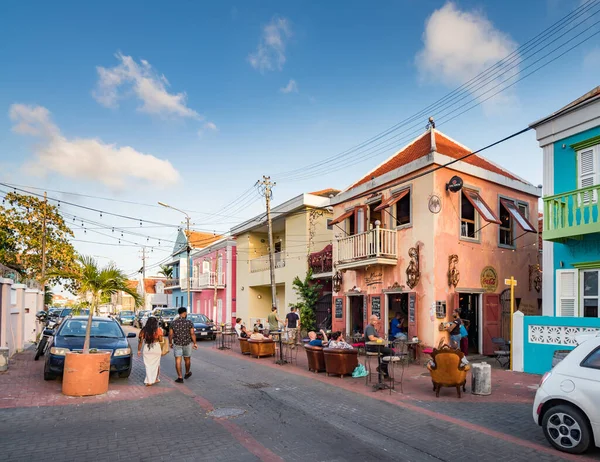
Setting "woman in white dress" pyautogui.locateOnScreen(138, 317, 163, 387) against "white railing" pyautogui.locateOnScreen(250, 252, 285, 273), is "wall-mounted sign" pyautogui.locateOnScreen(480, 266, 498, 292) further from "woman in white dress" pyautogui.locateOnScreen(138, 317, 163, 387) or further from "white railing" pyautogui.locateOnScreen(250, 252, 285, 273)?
"white railing" pyautogui.locateOnScreen(250, 252, 285, 273)

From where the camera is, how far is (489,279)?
16.0 meters

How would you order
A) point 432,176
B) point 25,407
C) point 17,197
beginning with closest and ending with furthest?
point 25,407 → point 432,176 → point 17,197

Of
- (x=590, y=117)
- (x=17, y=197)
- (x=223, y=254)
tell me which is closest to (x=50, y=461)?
(x=590, y=117)

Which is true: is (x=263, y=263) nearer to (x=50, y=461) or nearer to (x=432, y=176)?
(x=432, y=176)

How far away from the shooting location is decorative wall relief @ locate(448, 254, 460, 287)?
48.1ft

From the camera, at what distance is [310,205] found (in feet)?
72.3

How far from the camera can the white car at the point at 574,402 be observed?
18.7 ft

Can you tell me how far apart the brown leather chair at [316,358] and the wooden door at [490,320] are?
6.22 m

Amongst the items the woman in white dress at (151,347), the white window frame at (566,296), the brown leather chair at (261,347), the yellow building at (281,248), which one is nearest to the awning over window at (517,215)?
the white window frame at (566,296)

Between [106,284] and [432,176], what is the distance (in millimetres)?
9948

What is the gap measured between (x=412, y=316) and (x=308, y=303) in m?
7.19

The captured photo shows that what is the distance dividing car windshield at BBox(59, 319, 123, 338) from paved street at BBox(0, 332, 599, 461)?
1.17m

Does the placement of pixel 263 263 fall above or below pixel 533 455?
above

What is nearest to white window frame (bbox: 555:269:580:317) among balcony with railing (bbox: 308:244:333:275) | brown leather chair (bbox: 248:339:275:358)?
brown leather chair (bbox: 248:339:275:358)
